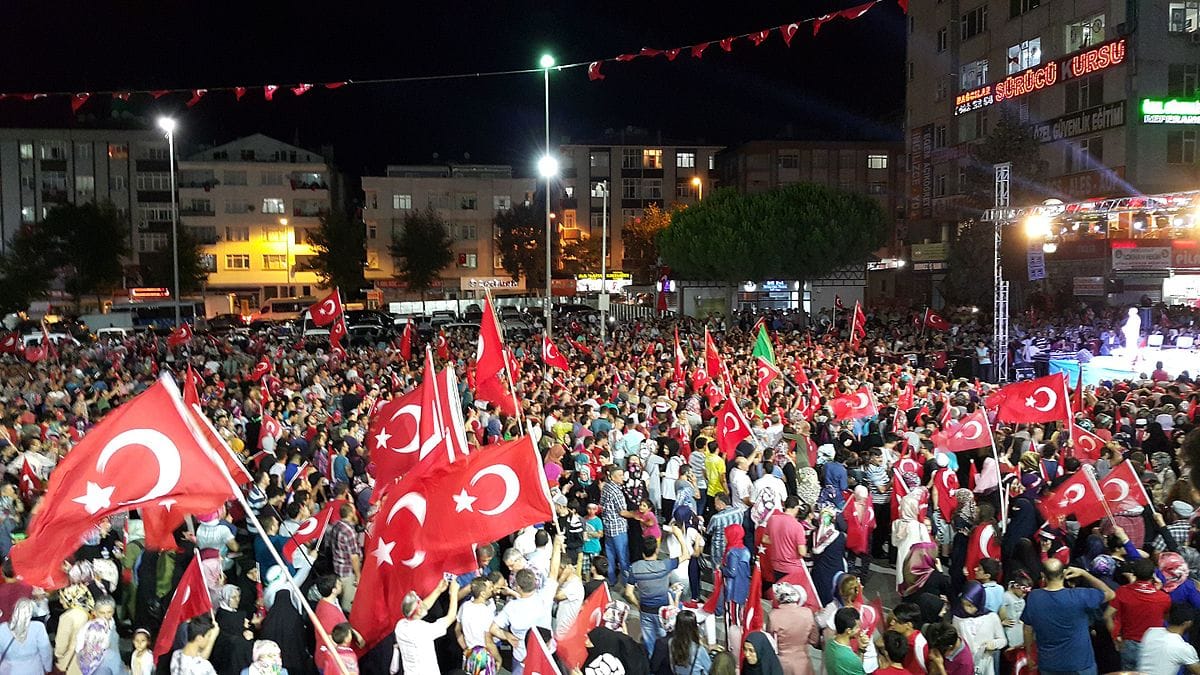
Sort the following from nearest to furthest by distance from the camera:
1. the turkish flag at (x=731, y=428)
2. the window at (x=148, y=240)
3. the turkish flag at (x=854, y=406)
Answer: the turkish flag at (x=731, y=428) < the turkish flag at (x=854, y=406) < the window at (x=148, y=240)

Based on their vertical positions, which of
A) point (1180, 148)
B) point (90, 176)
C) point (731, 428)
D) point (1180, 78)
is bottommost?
point (731, 428)

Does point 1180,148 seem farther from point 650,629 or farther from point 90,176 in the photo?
point 90,176

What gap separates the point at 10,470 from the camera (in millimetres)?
11008

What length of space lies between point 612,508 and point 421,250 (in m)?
60.9

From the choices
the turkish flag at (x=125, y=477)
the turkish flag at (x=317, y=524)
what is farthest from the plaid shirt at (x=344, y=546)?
the turkish flag at (x=125, y=477)

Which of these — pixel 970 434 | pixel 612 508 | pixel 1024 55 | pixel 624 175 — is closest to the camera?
pixel 612 508

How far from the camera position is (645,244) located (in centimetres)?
7056

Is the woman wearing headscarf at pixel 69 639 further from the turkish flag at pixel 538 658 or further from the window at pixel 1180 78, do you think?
the window at pixel 1180 78

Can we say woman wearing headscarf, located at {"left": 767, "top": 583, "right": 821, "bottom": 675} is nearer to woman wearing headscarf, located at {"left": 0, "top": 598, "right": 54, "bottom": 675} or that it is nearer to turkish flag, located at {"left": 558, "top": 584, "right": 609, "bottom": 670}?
turkish flag, located at {"left": 558, "top": 584, "right": 609, "bottom": 670}

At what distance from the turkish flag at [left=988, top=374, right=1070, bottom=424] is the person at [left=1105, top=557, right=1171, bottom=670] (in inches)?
241

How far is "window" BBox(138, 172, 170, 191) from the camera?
7325 centimetres

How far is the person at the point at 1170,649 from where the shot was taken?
19.9ft

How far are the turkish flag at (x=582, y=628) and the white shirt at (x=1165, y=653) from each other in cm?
350

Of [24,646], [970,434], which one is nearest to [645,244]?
[970,434]
